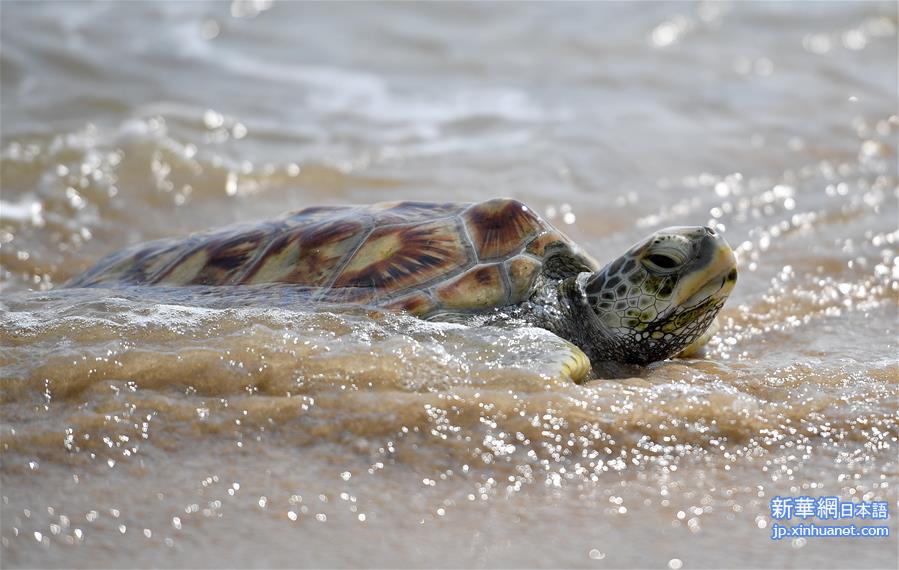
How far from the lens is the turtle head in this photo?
2723mm

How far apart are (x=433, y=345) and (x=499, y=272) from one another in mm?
477

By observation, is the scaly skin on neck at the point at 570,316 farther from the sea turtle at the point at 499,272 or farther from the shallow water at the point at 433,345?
the shallow water at the point at 433,345

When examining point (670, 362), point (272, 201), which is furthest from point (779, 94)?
point (670, 362)

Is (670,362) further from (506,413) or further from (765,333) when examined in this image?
(506,413)

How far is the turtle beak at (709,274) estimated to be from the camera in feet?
8.84

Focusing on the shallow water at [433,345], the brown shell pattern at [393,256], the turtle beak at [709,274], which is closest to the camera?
the shallow water at [433,345]

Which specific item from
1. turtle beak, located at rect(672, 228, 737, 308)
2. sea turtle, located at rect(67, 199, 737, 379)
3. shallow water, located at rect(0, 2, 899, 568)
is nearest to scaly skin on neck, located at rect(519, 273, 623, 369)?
sea turtle, located at rect(67, 199, 737, 379)

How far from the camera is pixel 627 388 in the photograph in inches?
95.8

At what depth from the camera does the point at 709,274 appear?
2.70m

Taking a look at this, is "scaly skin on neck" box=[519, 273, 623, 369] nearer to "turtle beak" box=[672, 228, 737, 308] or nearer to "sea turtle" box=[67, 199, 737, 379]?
"sea turtle" box=[67, 199, 737, 379]

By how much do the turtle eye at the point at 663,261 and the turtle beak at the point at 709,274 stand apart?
0.17 feet

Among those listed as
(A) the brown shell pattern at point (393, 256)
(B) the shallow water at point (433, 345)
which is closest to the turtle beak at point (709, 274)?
(B) the shallow water at point (433, 345)

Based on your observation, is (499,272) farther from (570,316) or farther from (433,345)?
(433,345)

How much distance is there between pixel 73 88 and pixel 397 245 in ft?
16.2
